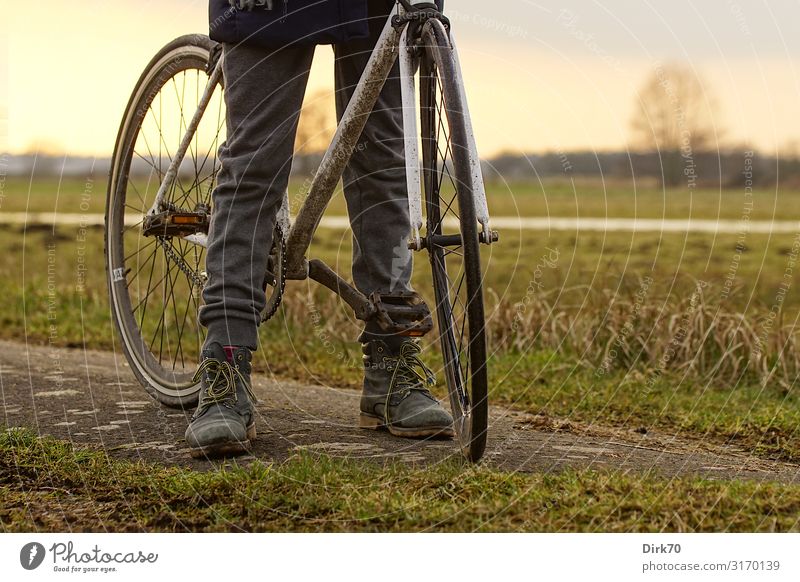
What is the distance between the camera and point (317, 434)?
300cm

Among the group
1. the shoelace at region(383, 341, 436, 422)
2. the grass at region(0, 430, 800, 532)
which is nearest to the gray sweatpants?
the shoelace at region(383, 341, 436, 422)

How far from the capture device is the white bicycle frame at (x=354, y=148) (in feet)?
8.09

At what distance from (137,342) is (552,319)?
1.76 meters

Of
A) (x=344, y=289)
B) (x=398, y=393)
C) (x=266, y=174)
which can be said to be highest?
(x=266, y=174)

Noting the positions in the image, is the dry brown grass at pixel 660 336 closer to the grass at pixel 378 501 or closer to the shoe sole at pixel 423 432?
the shoe sole at pixel 423 432

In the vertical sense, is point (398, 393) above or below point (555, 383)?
above

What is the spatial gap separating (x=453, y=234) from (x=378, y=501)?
635 millimetres

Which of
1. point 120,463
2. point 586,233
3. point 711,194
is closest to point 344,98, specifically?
point 120,463

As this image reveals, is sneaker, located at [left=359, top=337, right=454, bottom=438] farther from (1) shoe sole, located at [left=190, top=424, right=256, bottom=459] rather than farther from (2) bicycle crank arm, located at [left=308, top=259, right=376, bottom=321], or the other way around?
(1) shoe sole, located at [left=190, top=424, right=256, bottom=459]

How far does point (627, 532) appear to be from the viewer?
218 centimetres

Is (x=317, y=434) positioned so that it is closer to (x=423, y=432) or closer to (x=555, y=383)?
(x=423, y=432)

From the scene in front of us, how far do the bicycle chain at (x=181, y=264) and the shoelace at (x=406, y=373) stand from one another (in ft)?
2.10

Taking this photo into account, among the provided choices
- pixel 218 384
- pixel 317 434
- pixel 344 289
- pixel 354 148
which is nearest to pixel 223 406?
pixel 218 384
